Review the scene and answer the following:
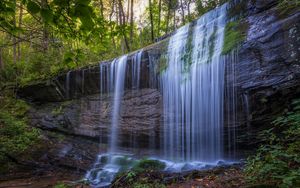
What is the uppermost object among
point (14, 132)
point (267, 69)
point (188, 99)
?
point (267, 69)

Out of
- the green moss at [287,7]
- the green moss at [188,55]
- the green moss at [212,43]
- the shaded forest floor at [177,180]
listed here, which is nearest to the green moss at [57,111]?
the shaded forest floor at [177,180]

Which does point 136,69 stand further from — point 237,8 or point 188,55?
point 237,8

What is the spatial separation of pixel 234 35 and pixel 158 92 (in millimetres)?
2804

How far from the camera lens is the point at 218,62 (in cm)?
817

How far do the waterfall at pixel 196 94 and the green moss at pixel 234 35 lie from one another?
0.19 metres

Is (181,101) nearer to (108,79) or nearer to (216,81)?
(216,81)

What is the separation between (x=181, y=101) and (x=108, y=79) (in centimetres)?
307

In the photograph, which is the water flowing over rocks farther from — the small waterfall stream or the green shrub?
the green shrub

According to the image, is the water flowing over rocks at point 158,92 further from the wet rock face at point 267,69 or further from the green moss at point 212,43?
the green moss at point 212,43

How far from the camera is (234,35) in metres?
8.19

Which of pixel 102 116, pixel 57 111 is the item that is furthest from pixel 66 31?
pixel 57 111

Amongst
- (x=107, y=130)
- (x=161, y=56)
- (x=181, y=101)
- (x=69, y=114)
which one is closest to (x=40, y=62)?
(x=69, y=114)

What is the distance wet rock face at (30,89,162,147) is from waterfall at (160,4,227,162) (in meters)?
0.49

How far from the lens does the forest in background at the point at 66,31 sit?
1834 millimetres
